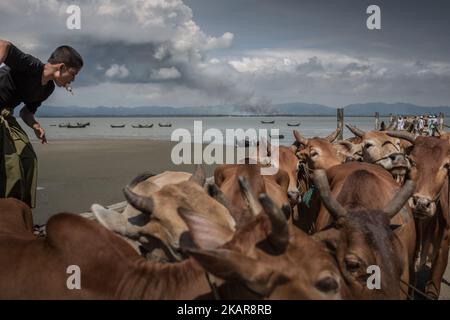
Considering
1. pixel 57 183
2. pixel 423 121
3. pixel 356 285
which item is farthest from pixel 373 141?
pixel 423 121

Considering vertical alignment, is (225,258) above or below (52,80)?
below

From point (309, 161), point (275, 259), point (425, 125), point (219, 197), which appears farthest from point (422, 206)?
point (425, 125)

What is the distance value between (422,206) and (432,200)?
200 millimetres

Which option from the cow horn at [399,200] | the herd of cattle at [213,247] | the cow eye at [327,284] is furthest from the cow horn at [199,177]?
the cow eye at [327,284]

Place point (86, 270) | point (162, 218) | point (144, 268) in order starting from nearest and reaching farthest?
point (86, 270) → point (144, 268) → point (162, 218)

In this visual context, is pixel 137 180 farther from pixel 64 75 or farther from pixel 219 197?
pixel 64 75

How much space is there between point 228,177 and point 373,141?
3.74 meters

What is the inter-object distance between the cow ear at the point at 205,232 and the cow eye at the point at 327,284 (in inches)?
23.6

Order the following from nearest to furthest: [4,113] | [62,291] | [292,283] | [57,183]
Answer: [292,283], [62,291], [4,113], [57,183]

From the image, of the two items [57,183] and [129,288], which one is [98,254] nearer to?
[129,288]

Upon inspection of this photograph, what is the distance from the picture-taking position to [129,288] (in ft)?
9.61

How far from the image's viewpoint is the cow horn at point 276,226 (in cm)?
256

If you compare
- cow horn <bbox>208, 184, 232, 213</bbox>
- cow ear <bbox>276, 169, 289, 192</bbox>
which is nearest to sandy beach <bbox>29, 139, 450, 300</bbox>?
cow ear <bbox>276, 169, 289, 192</bbox>

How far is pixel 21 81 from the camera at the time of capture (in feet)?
15.1
